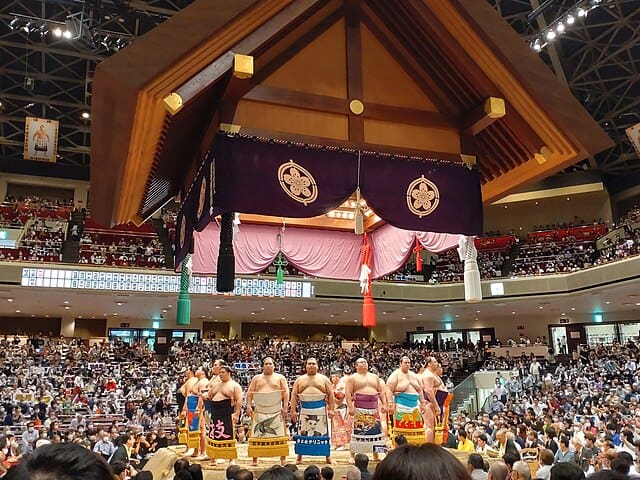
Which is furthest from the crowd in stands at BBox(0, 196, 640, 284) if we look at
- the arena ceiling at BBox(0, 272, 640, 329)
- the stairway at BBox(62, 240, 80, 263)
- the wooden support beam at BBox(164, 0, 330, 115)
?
the wooden support beam at BBox(164, 0, 330, 115)

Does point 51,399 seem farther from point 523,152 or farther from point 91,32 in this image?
point 523,152

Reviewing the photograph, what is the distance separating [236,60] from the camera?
108 inches

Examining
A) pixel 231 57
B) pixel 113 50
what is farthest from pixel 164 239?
pixel 231 57

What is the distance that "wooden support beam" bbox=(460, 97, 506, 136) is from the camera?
312 centimetres

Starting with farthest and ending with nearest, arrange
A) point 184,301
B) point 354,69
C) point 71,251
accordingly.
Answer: point 71,251 → point 184,301 → point 354,69

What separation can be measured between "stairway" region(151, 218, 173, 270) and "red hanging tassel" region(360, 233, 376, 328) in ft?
29.7

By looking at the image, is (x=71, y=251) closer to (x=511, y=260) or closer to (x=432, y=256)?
(x=432, y=256)

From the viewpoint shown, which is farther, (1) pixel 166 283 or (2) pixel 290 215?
(1) pixel 166 283

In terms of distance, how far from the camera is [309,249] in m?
5.19

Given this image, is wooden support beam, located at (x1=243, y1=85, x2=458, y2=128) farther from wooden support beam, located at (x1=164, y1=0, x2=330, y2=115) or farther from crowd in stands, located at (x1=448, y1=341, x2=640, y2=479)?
crowd in stands, located at (x1=448, y1=341, x2=640, y2=479)

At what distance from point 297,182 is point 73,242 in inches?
497

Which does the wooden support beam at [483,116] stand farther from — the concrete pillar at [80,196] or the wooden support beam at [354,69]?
the concrete pillar at [80,196]

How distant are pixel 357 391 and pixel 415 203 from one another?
1743 mm

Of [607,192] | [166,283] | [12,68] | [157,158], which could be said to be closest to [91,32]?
[12,68]
